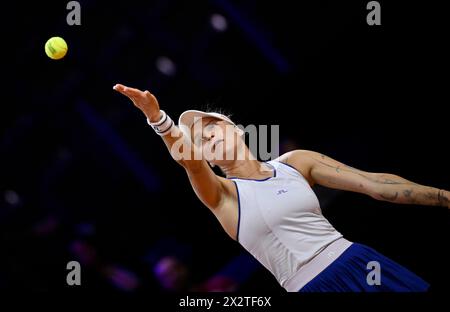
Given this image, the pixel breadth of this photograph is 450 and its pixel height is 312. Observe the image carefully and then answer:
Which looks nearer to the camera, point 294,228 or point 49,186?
point 294,228

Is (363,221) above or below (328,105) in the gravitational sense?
below

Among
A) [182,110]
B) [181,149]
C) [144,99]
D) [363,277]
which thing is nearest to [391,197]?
[363,277]

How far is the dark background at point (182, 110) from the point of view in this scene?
2.21 meters

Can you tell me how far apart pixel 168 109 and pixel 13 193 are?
778 millimetres

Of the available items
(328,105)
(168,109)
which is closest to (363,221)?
(328,105)

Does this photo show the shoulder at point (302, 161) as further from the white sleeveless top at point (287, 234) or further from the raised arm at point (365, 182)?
the white sleeveless top at point (287, 234)

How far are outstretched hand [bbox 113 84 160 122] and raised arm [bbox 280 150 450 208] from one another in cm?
55

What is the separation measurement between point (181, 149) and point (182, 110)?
0.95 metres

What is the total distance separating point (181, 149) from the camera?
4.51ft

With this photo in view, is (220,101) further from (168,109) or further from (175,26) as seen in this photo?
(175,26)

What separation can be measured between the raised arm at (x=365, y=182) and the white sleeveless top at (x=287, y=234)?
169 mm

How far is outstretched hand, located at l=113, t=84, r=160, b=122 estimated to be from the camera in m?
1.33

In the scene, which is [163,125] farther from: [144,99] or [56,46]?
[56,46]

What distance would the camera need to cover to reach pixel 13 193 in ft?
7.57
